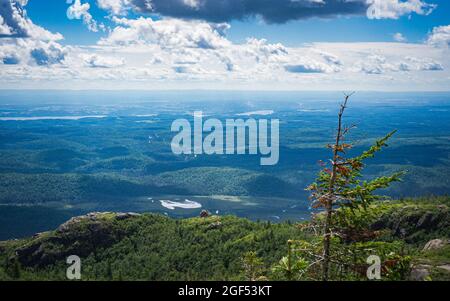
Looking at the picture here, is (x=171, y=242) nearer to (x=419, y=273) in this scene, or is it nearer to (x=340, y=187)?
(x=419, y=273)

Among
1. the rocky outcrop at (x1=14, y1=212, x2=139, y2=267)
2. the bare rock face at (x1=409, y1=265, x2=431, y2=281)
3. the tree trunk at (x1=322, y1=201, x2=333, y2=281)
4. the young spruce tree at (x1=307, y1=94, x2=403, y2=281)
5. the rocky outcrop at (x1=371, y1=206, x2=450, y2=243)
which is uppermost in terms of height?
the young spruce tree at (x1=307, y1=94, x2=403, y2=281)

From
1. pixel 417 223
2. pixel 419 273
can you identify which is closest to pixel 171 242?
pixel 417 223

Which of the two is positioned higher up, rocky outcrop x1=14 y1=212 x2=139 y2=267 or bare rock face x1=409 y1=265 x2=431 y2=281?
bare rock face x1=409 y1=265 x2=431 y2=281

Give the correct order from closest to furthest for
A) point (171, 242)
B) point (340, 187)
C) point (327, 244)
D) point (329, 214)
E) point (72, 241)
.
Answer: point (327, 244)
point (329, 214)
point (340, 187)
point (171, 242)
point (72, 241)

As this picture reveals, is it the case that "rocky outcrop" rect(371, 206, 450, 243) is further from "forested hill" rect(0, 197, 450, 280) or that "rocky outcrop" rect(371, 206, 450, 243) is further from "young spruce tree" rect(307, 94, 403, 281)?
"young spruce tree" rect(307, 94, 403, 281)

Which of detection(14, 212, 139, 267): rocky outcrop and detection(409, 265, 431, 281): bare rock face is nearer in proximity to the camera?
detection(409, 265, 431, 281): bare rock face

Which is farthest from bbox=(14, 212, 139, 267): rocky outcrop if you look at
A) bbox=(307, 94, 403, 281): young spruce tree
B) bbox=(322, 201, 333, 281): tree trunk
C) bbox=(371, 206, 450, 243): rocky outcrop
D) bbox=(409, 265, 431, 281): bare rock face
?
bbox=(307, 94, 403, 281): young spruce tree

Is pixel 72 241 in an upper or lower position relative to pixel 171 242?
lower
